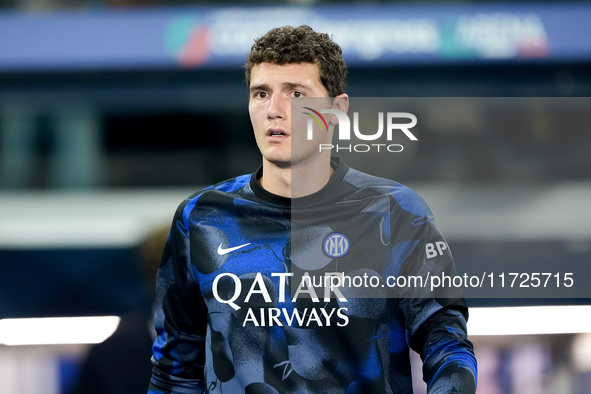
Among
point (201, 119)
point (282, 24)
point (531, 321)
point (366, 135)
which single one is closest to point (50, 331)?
point (366, 135)

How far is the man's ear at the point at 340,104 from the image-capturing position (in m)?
1.77

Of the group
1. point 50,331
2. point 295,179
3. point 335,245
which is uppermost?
point 295,179

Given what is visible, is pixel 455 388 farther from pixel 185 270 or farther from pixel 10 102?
pixel 10 102

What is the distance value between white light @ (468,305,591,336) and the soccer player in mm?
548

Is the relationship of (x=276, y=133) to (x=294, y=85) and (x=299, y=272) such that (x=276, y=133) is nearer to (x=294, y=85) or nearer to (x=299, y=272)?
(x=294, y=85)

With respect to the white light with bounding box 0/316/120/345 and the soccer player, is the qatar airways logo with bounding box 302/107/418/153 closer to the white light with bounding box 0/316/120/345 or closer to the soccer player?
the soccer player

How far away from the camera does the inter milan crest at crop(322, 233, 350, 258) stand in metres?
1.79

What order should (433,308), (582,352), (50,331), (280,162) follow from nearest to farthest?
(433,308) < (280,162) < (582,352) < (50,331)

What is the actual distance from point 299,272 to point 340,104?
20.8 inches

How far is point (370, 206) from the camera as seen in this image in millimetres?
1789

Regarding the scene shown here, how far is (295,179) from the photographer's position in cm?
179

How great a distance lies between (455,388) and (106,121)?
6.49 metres

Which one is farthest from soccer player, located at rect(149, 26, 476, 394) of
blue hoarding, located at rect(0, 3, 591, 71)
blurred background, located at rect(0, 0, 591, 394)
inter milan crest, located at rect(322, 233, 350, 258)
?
blue hoarding, located at rect(0, 3, 591, 71)

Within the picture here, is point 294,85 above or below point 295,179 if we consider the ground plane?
above
